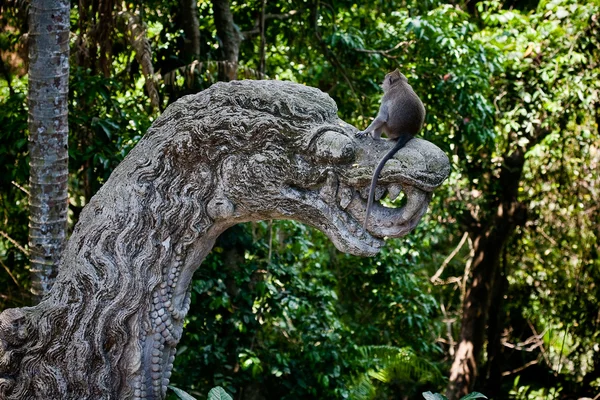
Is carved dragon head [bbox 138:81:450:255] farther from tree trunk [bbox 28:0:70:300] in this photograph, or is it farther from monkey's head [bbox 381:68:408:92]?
tree trunk [bbox 28:0:70:300]

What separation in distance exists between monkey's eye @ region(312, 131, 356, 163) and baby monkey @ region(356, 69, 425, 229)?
98 mm

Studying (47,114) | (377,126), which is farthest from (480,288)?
(377,126)

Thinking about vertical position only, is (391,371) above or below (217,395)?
below

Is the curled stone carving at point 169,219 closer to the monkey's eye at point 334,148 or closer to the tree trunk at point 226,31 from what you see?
the monkey's eye at point 334,148

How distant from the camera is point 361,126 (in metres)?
5.70

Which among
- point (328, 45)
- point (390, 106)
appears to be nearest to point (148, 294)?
point (390, 106)

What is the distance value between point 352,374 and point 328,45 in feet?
7.44

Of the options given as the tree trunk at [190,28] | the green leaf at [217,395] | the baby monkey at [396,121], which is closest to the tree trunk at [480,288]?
the tree trunk at [190,28]

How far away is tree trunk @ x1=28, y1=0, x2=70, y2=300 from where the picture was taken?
3.17 m

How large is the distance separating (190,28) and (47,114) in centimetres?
191

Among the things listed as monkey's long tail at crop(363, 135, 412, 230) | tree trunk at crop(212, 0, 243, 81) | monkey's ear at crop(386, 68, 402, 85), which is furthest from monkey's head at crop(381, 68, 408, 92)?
tree trunk at crop(212, 0, 243, 81)

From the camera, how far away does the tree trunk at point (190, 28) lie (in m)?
4.87

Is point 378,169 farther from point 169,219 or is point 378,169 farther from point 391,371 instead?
point 391,371

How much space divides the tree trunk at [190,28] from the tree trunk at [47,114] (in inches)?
66.7
